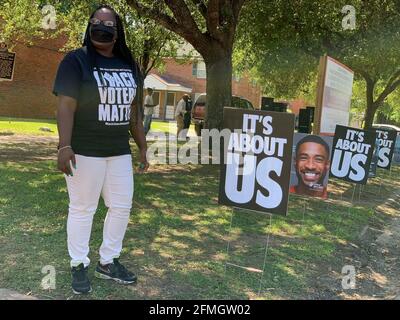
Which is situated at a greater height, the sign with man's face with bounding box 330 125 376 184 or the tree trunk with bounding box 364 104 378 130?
the tree trunk with bounding box 364 104 378 130

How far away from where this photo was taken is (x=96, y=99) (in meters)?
3.46

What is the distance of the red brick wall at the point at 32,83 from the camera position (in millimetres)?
22484

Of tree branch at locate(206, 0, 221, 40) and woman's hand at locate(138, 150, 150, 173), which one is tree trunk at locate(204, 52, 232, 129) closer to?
tree branch at locate(206, 0, 221, 40)

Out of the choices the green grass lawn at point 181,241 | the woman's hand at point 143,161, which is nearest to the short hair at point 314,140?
the green grass lawn at point 181,241

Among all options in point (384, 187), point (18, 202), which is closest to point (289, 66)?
point (384, 187)

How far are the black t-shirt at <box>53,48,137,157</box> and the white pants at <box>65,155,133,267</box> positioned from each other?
0.10 meters

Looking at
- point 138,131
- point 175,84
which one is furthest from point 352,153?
point 175,84

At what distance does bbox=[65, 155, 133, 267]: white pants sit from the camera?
353 cm

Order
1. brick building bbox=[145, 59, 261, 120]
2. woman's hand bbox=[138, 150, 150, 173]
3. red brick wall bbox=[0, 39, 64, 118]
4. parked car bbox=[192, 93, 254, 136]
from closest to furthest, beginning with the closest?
1. woman's hand bbox=[138, 150, 150, 173]
2. parked car bbox=[192, 93, 254, 136]
3. red brick wall bbox=[0, 39, 64, 118]
4. brick building bbox=[145, 59, 261, 120]

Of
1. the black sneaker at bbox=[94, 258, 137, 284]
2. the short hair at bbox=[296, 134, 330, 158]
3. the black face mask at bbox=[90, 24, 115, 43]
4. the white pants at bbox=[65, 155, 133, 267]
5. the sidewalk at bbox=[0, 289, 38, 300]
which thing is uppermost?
the black face mask at bbox=[90, 24, 115, 43]

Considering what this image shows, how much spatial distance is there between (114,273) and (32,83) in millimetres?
21429

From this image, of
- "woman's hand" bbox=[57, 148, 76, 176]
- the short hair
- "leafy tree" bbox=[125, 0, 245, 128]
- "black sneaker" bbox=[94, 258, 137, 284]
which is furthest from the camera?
"leafy tree" bbox=[125, 0, 245, 128]

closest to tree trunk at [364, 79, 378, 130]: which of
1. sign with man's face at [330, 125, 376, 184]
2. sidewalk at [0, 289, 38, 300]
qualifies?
sign with man's face at [330, 125, 376, 184]

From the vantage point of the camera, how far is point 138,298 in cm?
370
